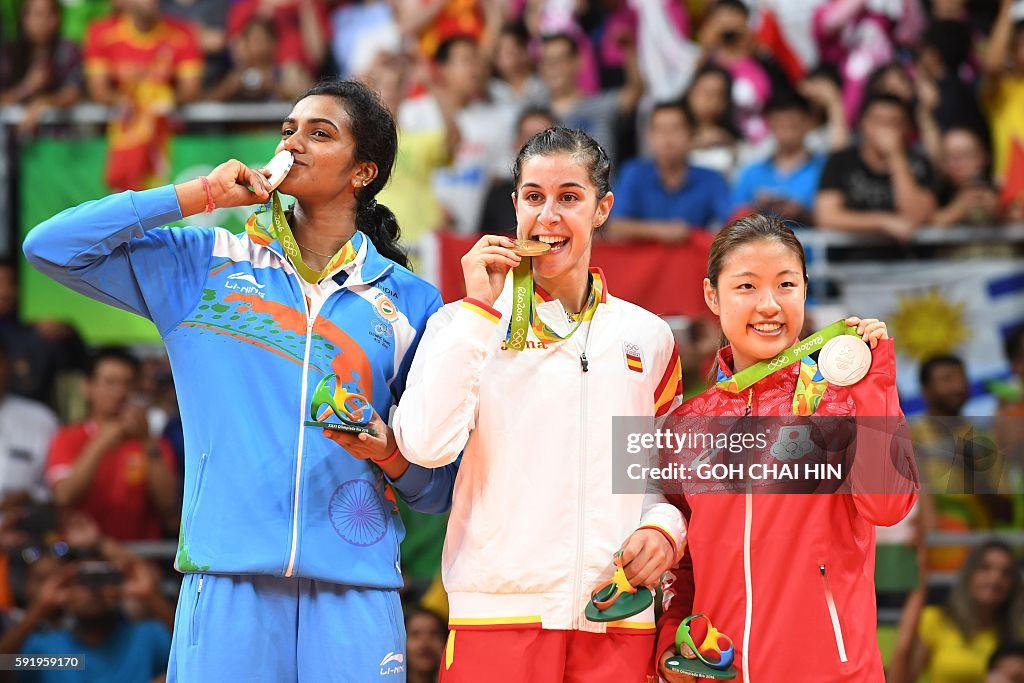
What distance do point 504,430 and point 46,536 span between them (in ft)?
15.0

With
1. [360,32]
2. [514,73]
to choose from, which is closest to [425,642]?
[514,73]

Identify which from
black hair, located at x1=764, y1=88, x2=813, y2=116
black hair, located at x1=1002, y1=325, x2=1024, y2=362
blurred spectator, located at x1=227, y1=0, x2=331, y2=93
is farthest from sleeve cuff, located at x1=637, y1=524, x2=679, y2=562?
blurred spectator, located at x1=227, y1=0, x2=331, y2=93

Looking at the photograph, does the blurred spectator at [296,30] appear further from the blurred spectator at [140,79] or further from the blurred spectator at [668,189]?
the blurred spectator at [668,189]

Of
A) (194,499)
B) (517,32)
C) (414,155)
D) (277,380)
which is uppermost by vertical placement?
(517,32)

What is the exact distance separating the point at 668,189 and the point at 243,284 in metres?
4.77

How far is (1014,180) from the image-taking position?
25.0 feet

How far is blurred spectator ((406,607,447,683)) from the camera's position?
6.27 metres

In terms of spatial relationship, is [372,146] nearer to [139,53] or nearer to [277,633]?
[277,633]

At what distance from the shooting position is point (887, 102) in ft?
26.1

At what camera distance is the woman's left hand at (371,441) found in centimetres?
331

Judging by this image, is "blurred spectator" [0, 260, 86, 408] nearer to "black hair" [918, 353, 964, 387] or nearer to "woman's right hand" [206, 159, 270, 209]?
"woman's right hand" [206, 159, 270, 209]

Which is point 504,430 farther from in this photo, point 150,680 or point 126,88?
point 126,88

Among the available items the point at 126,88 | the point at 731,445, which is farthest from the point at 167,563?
the point at 731,445

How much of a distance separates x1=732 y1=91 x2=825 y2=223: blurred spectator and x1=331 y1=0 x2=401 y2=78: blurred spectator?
9.34ft
